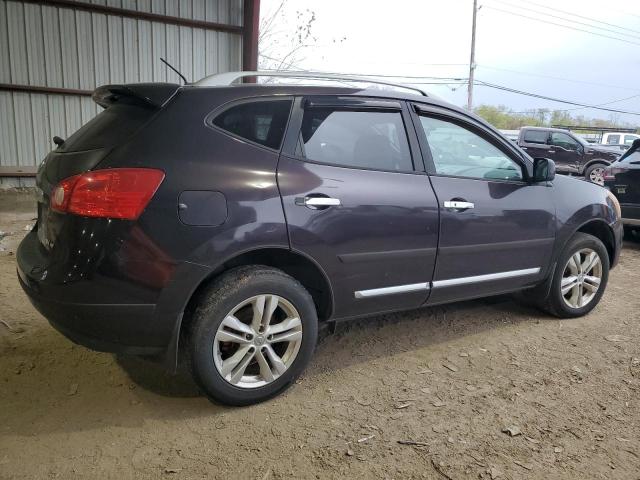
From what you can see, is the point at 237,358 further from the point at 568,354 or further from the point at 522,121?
the point at 522,121

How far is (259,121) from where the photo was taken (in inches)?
110

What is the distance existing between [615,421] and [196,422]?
2223 millimetres

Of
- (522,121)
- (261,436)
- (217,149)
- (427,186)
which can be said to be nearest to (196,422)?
(261,436)

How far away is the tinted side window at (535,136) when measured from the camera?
1688 cm

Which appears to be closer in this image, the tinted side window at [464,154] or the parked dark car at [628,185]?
the tinted side window at [464,154]

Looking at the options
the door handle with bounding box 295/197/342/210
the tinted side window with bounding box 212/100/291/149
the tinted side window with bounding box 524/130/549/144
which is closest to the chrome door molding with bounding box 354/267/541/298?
the door handle with bounding box 295/197/342/210

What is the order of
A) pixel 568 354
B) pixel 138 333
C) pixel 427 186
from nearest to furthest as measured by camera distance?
pixel 138 333 < pixel 427 186 < pixel 568 354

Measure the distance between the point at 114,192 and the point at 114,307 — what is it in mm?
535

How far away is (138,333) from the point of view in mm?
2463

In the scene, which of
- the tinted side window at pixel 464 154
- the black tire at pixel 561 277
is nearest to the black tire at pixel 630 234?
the black tire at pixel 561 277

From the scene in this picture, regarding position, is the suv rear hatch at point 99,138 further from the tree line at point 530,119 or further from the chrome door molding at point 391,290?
the tree line at point 530,119

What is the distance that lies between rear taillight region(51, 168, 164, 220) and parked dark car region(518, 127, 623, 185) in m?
15.8

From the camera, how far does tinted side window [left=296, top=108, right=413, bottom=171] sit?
2.94 metres

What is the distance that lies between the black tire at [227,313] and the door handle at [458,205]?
3.70 feet
